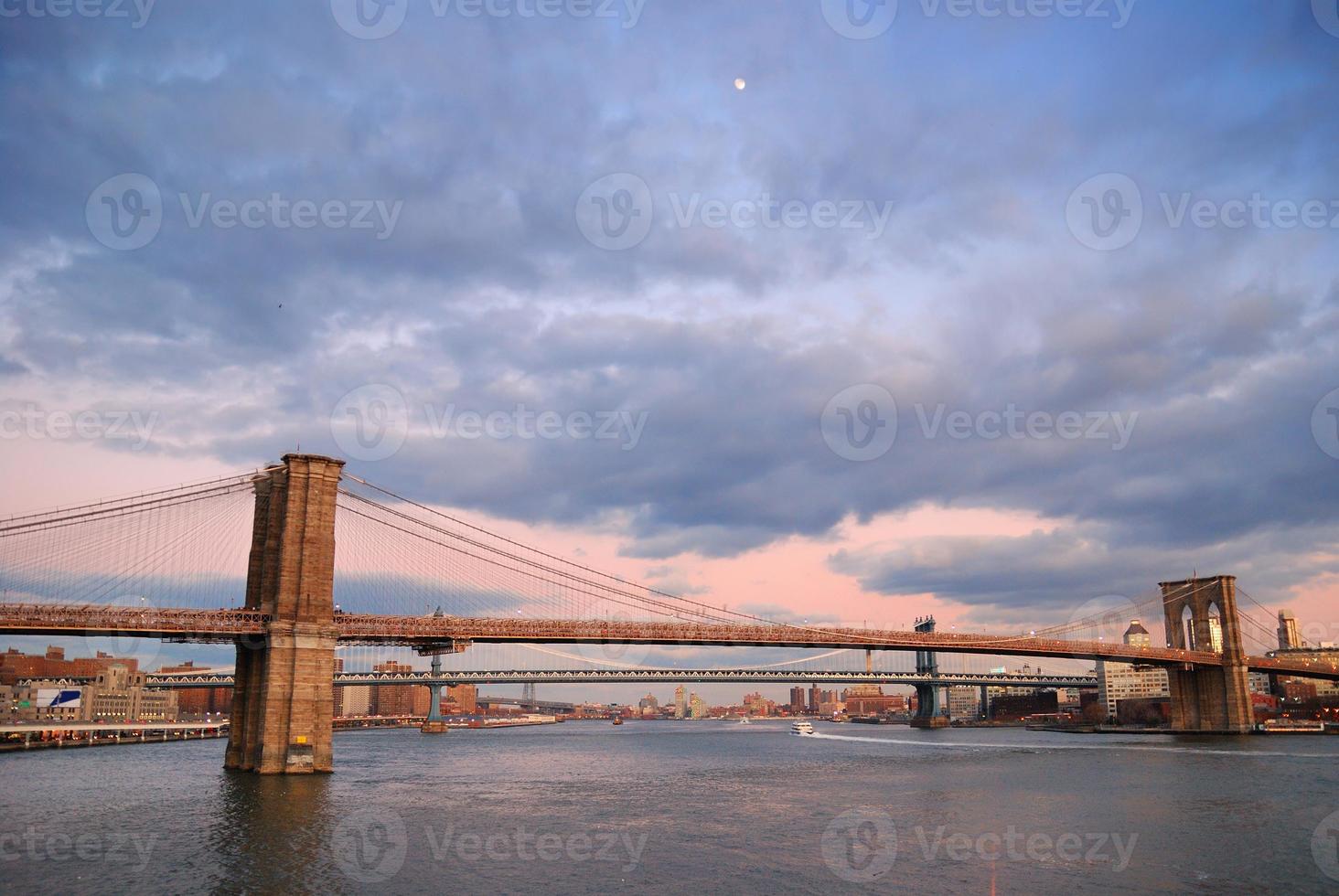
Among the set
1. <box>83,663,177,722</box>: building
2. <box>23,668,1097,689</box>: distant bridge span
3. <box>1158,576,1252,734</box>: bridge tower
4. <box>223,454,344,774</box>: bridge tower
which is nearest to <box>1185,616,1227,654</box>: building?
<box>1158,576,1252,734</box>: bridge tower

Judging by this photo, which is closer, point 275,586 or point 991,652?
point 275,586

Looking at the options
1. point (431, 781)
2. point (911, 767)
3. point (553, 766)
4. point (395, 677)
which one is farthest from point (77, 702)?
point (911, 767)

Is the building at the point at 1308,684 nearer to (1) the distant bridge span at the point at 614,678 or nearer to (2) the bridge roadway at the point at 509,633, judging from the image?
Answer: (1) the distant bridge span at the point at 614,678

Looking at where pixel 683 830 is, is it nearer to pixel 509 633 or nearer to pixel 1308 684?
pixel 509 633

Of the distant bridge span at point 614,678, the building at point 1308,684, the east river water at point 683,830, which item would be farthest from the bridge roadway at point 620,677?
the east river water at point 683,830

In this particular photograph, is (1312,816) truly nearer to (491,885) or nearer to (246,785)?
(491,885)

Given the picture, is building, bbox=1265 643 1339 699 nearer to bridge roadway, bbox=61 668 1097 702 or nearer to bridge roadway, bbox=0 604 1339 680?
bridge roadway, bbox=61 668 1097 702
